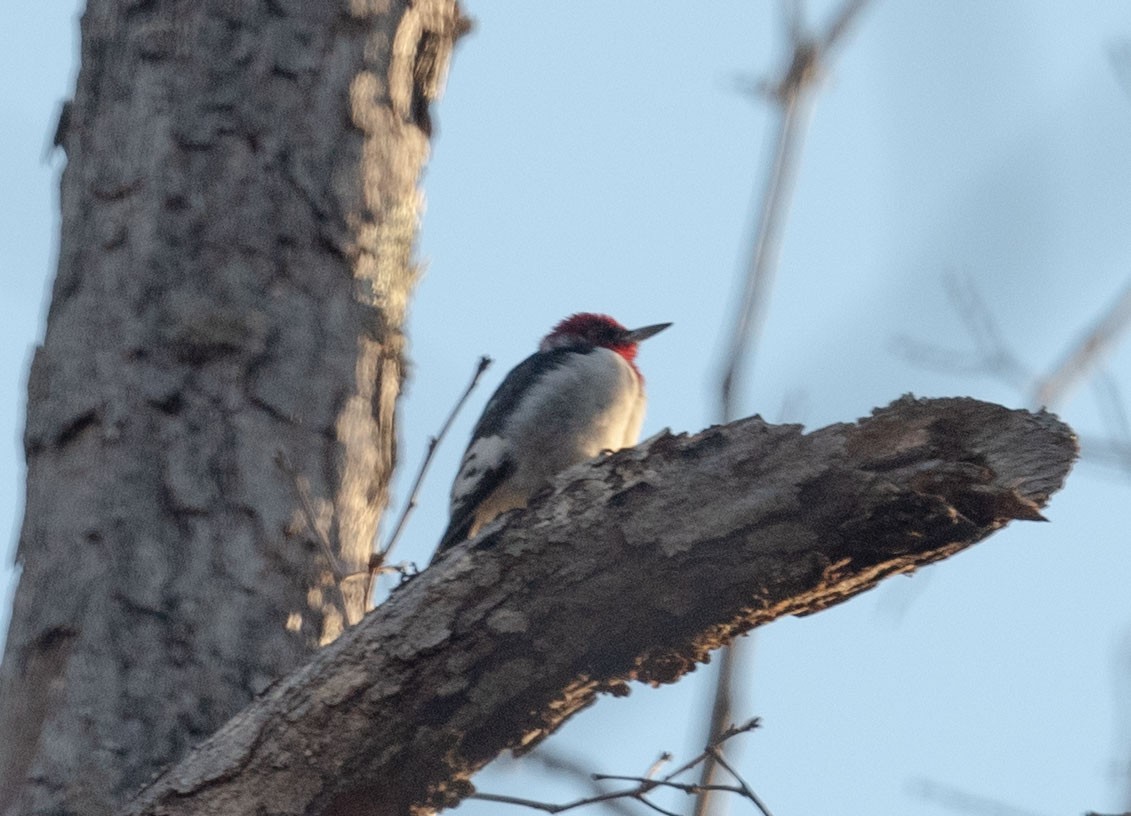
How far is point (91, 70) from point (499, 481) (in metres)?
1.37

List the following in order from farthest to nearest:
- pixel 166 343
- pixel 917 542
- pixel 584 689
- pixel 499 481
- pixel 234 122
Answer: pixel 499 481 → pixel 234 122 → pixel 166 343 → pixel 584 689 → pixel 917 542

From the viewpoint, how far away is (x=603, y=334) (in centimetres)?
495

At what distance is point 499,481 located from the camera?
3.80m

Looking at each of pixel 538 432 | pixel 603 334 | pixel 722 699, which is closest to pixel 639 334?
pixel 603 334

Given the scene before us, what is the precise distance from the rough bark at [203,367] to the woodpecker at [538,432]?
674mm

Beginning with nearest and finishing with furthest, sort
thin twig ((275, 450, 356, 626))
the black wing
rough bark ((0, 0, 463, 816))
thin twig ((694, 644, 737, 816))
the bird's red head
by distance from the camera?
thin twig ((694, 644, 737, 816)) < rough bark ((0, 0, 463, 816)) < thin twig ((275, 450, 356, 626)) < the black wing < the bird's red head

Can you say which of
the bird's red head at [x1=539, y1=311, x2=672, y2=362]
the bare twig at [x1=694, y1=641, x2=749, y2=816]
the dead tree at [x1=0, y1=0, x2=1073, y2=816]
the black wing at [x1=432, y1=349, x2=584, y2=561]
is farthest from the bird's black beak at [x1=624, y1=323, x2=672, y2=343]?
the bare twig at [x1=694, y1=641, x2=749, y2=816]

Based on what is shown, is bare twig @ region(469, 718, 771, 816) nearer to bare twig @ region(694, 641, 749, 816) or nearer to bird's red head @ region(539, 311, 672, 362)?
bare twig @ region(694, 641, 749, 816)

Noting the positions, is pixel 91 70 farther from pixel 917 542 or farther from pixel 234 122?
pixel 917 542

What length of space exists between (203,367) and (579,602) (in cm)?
110

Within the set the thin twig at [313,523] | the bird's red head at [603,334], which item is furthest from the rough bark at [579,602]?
the bird's red head at [603,334]

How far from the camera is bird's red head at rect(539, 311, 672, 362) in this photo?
4.93m

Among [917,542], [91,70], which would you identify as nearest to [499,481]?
Answer: [91,70]

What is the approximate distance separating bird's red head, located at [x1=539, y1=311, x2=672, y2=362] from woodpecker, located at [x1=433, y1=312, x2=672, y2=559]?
0.87 m
